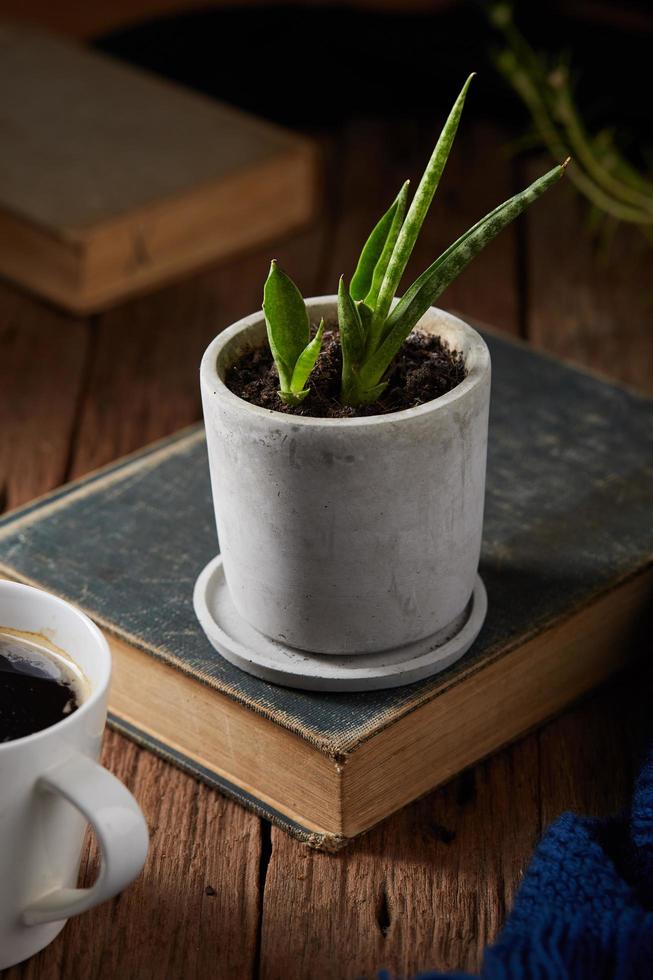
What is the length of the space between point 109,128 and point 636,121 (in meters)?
0.55

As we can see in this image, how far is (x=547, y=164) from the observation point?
157cm

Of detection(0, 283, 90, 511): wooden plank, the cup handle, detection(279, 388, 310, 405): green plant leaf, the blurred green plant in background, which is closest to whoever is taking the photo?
the cup handle

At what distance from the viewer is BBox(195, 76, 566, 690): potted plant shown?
662 millimetres

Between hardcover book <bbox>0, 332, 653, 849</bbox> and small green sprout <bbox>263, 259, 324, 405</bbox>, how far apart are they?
0.54 feet

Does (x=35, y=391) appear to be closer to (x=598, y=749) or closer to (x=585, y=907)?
(x=598, y=749)

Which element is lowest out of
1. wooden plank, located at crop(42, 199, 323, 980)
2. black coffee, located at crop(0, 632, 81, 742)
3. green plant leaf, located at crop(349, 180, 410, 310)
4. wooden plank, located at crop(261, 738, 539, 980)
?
wooden plank, located at crop(42, 199, 323, 980)

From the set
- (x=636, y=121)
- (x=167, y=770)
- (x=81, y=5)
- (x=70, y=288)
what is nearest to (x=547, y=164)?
(x=636, y=121)

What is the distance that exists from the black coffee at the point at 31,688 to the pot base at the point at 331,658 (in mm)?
115

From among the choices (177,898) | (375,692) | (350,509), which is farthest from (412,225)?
(177,898)

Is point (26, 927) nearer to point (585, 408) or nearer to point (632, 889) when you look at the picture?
point (632, 889)

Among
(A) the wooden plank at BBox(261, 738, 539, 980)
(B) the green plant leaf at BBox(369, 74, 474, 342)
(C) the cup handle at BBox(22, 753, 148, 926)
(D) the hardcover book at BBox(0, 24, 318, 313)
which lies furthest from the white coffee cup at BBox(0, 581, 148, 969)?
(D) the hardcover book at BBox(0, 24, 318, 313)

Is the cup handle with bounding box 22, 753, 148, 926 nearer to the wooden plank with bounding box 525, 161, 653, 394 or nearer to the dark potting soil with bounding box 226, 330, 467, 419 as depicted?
the dark potting soil with bounding box 226, 330, 467, 419

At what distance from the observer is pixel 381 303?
0.68 m

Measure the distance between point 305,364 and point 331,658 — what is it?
17cm
